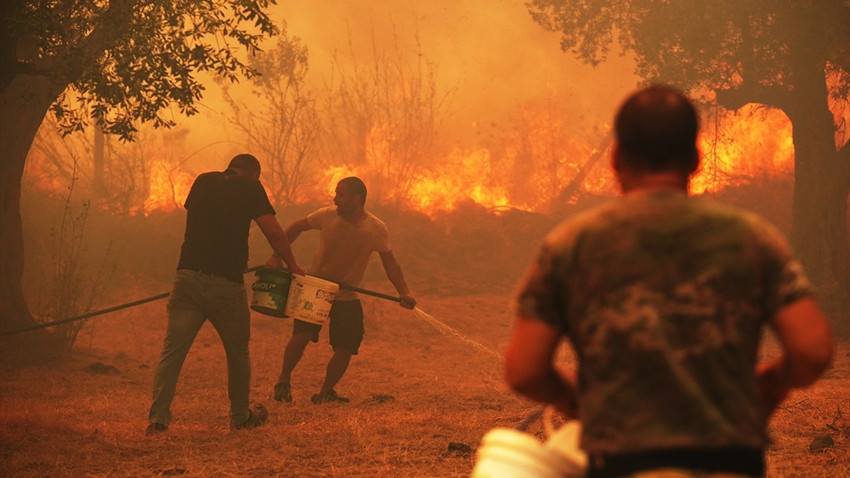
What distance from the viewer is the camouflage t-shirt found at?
1.93m

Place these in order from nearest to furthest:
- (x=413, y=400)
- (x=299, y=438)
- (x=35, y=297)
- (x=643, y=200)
Answer: (x=643, y=200) < (x=299, y=438) < (x=413, y=400) < (x=35, y=297)

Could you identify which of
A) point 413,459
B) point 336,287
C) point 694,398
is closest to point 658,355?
point 694,398

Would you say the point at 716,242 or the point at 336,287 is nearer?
the point at 716,242

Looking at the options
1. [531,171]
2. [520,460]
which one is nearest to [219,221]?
[520,460]

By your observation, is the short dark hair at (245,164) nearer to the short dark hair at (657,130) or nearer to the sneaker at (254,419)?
the sneaker at (254,419)

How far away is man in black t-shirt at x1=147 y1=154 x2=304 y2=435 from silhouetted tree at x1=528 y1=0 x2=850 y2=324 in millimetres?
10728

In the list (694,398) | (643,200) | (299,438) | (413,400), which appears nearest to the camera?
(694,398)

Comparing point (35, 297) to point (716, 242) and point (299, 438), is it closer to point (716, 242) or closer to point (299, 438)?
point (299, 438)

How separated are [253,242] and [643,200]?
1720 centimetres

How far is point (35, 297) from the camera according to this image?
51.0 ft

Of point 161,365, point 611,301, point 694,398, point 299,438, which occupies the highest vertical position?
point 611,301

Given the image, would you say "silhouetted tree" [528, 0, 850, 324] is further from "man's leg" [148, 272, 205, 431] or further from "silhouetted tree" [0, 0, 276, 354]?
"man's leg" [148, 272, 205, 431]

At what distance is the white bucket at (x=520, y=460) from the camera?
6.81 feet

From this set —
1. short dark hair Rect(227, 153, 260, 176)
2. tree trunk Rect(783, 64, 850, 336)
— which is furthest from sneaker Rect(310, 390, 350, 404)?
tree trunk Rect(783, 64, 850, 336)
